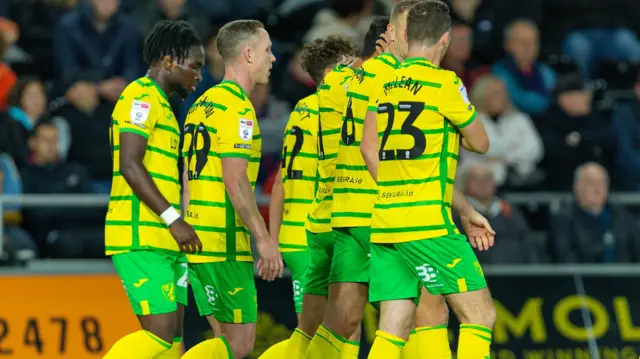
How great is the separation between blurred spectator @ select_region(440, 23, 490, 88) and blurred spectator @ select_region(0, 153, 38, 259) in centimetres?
448

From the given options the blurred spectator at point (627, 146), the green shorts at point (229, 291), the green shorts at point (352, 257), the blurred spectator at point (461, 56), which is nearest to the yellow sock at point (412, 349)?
the green shorts at point (352, 257)

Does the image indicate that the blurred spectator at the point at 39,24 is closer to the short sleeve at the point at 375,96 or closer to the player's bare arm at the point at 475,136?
the short sleeve at the point at 375,96

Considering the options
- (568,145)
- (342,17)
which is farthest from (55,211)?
(568,145)

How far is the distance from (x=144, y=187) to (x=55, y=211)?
470 centimetres

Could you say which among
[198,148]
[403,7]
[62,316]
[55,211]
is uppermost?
[403,7]

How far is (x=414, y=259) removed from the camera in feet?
22.3

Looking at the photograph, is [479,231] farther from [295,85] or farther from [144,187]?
[295,85]

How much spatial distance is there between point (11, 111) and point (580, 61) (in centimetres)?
651

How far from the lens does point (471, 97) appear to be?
12820 mm

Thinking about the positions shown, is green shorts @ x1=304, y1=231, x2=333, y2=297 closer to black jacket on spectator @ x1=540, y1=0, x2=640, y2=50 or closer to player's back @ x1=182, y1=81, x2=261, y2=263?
player's back @ x1=182, y1=81, x2=261, y2=263

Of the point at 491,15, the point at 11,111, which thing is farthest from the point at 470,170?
the point at 11,111

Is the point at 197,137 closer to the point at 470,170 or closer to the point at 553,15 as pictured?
the point at 470,170

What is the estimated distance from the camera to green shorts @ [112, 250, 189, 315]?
738 cm

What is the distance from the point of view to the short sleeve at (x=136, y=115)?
736 centimetres
